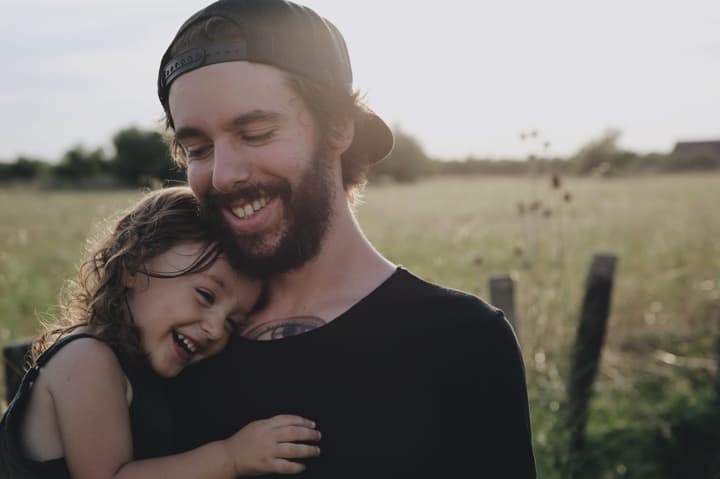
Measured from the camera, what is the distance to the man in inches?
65.9

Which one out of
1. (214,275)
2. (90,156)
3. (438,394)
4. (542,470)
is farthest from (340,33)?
(90,156)

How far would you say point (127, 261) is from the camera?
7.02 ft

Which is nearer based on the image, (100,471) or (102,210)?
(100,471)

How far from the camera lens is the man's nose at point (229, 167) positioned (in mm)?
1892

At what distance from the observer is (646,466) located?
4027 mm

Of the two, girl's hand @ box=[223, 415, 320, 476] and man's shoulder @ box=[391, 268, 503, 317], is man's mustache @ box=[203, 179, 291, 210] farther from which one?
girl's hand @ box=[223, 415, 320, 476]

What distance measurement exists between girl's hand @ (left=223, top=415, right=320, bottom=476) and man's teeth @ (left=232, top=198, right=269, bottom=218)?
22.6 inches

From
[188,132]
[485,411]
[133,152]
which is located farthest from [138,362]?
[133,152]

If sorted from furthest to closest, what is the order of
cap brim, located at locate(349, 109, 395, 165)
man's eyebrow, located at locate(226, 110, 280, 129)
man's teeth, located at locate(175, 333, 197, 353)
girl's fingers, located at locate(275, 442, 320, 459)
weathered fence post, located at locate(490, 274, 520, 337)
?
weathered fence post, located at locate(490, 274, 520, 337)
cap brim, located at locate(349, 109, 395, 165)
man's teeth, located at locate(175, 333, 197, 353)
man's eyebrow, located at locate(226, 110, 280, 129)
girl's fingers, located at locate(275, 442, 320, 459)

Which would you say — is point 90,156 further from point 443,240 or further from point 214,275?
point 214,275

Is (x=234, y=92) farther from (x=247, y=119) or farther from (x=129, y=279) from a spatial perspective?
(x=129, y=279)

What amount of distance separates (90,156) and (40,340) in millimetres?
62062

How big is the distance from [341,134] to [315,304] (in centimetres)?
57

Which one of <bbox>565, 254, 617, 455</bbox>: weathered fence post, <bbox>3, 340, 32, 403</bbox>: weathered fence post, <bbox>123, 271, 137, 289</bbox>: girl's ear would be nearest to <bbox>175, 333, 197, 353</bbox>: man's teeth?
<bbox>123, 271, 137, 289</bbox>: girl's ear
